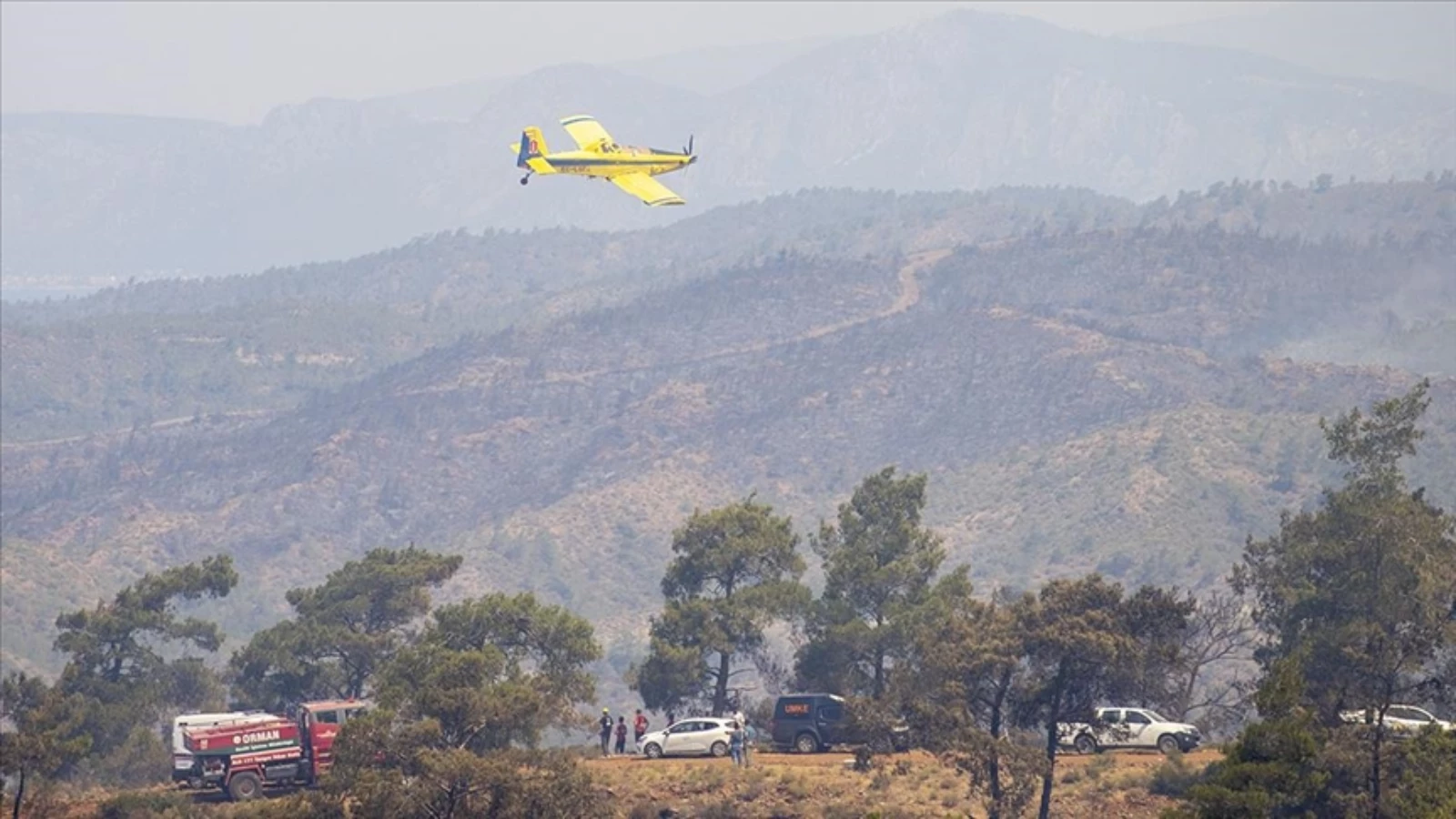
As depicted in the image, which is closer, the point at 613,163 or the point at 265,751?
the point at 265,751

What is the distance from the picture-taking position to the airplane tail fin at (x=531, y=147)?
100125 millimetres

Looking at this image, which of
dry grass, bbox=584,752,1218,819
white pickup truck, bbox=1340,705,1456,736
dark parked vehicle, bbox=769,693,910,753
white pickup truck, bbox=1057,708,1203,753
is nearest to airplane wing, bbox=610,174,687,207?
dark parked vehicle, bbox=769,693,910,753

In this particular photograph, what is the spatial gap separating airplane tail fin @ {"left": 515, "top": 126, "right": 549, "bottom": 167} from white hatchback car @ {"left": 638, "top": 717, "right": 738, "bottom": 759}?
37.5 metres

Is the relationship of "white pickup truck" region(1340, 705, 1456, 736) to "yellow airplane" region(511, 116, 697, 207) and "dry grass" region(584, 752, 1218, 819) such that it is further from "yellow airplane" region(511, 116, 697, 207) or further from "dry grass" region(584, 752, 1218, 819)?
"yellow airplane" region(511, 116, 697, 207)

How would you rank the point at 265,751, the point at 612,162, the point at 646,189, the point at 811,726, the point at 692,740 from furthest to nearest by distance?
1. the point at 612,162
2. the point at 646,189
3. the point at 811,726
4. the point at 692,740
5. the point at 265,751

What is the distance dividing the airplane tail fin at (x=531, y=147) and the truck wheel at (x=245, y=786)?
138ft

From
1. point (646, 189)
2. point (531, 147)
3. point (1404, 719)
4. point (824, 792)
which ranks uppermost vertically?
point (531, 147)

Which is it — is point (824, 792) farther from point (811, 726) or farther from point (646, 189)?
point (646, 189)

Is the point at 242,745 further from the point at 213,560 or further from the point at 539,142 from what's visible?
the point at 539,142

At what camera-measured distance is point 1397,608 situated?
61750 millimetres

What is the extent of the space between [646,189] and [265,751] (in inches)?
1545

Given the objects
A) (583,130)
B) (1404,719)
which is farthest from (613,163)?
(1404,719)

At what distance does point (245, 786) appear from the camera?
62.7 metres

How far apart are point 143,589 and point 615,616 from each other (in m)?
83.8
